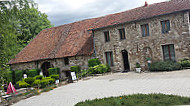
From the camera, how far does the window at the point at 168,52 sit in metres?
17.2

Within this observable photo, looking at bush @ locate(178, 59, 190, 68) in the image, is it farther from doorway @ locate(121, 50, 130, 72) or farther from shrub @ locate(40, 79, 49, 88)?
shrub @ locate(40, 79, 49, 88)

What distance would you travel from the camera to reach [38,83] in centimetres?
1573

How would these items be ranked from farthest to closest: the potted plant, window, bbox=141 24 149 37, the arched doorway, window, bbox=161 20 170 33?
the arched doorway
window, bbox=141 24 149 37
the potted plant
window, bbox=161 20 170 33

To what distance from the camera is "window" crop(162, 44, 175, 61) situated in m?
17.2

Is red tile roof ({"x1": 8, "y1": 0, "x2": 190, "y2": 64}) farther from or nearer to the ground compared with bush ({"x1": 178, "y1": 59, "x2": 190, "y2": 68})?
farther from the ground

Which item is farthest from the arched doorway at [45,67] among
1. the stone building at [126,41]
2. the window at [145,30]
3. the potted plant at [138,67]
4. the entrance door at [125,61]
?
the window at [145,30]

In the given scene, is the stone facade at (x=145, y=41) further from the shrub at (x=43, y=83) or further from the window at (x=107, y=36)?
the shrub at (x=43, y=83)

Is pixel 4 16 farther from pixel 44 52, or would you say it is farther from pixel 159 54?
pixel 44 52

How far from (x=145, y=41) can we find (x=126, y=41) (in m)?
1.99

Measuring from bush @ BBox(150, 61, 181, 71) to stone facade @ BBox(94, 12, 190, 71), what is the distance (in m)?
0.79

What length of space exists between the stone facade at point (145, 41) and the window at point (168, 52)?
0.37 meters

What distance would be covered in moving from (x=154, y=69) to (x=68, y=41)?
11.7m

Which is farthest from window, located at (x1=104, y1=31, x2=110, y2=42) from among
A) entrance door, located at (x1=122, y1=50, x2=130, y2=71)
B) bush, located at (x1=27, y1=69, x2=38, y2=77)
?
bush, located at (x1=27, y1=69, x2=38, y2=77)

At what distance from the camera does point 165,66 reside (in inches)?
651
